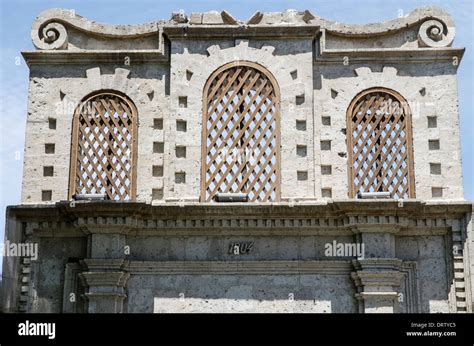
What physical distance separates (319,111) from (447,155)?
2.53 m

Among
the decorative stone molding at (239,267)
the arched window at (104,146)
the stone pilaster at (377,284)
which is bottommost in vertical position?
the stone pilaster at (377,284)

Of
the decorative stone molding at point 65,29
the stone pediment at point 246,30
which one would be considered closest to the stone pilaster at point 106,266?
the stone pediment at point 246,30

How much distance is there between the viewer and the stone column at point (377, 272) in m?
16.7

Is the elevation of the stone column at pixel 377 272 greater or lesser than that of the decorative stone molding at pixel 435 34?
lesser

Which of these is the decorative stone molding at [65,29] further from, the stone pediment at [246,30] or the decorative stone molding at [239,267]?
the decorative stone molding at [239,267]

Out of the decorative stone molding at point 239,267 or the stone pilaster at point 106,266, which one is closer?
the stone pilaster at point 106,266

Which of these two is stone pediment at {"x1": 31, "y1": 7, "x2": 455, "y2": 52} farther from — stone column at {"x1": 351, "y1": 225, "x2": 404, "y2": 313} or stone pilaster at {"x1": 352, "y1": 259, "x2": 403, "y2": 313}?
stone pilaster at {"x1": 352, "y1": 259, "x2": 403, "y2": 313}

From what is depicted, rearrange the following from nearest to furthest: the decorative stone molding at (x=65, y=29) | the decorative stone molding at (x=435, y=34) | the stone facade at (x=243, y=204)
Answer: the stone facade at (x=243, y=204) < the decorative stone molding at (x=435, y=34) < the decorative stone molding at (x=65, y=29)

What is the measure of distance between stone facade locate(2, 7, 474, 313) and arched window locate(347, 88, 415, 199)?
0.38 feet

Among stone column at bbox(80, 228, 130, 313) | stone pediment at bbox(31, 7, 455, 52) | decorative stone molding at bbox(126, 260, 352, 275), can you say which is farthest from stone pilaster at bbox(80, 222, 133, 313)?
stone pediment at bbox(31, 7, 455, 52)

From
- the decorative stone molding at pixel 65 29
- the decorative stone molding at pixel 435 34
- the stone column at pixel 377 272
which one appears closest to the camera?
the stone column at pixel 377 272

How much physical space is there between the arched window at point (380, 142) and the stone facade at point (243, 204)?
116 millimetres

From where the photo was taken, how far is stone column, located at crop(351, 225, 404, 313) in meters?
16.7
